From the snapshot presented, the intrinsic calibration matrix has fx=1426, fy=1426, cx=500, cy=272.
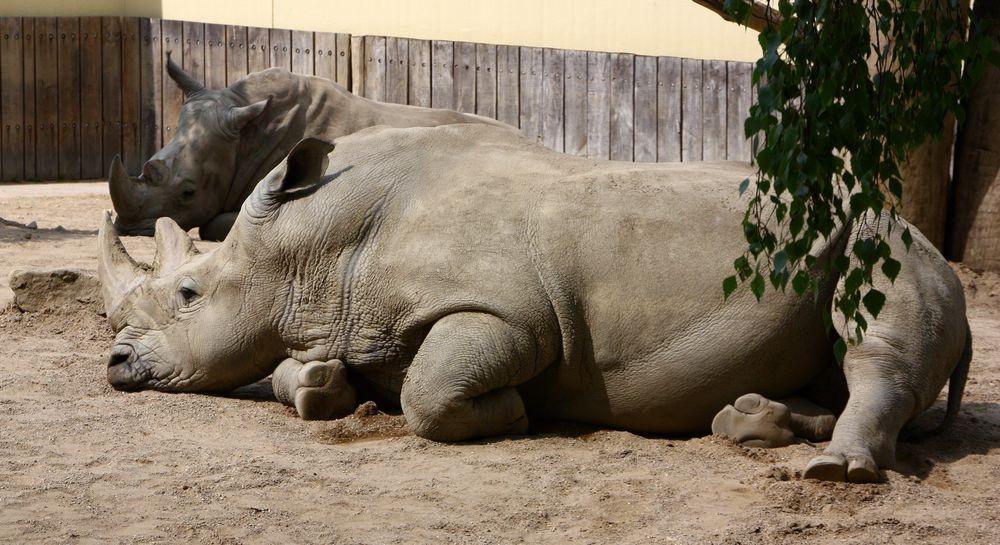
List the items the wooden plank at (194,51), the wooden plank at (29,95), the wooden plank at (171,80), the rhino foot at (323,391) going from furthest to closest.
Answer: the wooden plank at (29,95) < the wooden plank at (171,80) < the wooden plank at (194,51) < the rhino foot at (323,391)

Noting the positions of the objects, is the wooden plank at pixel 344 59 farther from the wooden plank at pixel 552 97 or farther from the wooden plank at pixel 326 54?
the wooden plank at pixel 552 97

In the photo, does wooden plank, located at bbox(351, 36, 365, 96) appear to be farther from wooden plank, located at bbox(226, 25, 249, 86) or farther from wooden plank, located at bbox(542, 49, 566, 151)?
wooden plank, located at bbox(542, 49, 566, 151)

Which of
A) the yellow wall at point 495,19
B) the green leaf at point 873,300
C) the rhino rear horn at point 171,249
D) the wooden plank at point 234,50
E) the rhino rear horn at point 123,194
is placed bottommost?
the rhino rear horn at point 123,194

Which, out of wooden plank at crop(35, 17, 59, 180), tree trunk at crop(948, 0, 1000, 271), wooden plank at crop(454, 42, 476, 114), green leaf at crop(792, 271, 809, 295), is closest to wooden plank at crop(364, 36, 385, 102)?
wooden plank at crop(454, 42, 476, 114)

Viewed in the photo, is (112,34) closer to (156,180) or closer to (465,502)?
(156,180)

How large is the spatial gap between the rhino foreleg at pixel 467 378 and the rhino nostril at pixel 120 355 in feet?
4.68

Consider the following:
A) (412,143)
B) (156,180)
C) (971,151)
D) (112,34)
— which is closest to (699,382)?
(412,143)

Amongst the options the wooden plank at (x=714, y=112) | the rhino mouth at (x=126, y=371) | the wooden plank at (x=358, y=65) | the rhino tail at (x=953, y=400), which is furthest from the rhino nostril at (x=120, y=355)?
the wooden plank at (x=714, y=112)

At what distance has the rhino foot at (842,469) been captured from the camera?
4469 mm

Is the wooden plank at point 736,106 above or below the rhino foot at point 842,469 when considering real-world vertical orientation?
above

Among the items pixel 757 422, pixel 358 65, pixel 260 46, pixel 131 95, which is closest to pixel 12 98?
pixel 131 95

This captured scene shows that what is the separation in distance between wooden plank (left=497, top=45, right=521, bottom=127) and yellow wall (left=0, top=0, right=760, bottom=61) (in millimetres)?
1398

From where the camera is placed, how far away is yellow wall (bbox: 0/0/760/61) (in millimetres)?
15633

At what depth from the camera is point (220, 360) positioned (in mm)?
5809
